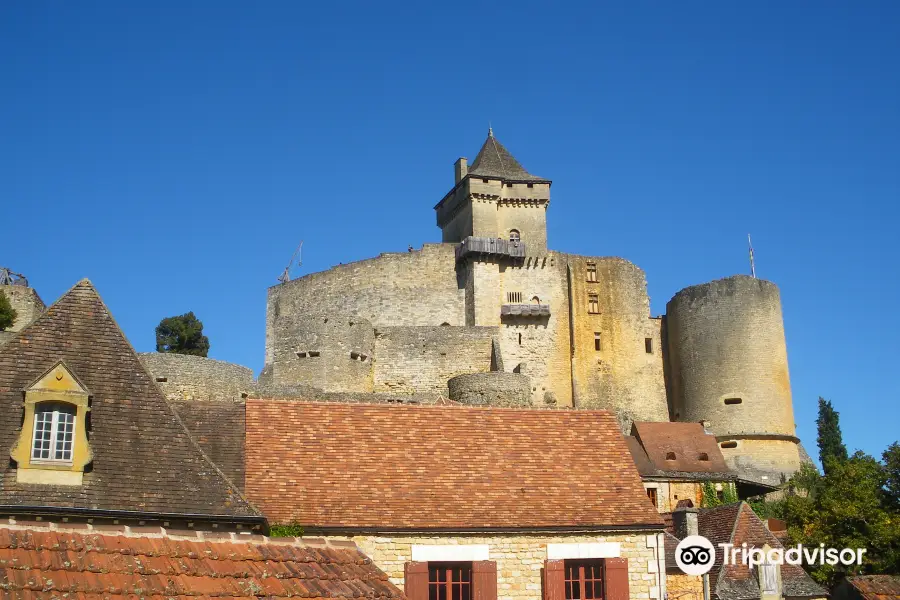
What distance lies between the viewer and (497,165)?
5503 cm

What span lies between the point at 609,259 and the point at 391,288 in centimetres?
1158

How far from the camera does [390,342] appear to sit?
4638cm

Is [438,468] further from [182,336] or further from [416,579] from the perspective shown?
[182,336]

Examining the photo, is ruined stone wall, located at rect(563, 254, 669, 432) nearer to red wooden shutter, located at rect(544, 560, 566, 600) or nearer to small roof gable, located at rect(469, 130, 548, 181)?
small roof gable, located at rect(469, 130, 548, 181)

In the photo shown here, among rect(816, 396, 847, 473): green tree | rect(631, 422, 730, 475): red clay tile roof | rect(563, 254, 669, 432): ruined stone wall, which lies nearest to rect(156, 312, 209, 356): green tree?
rect(563, 254, 669, 432): ruined stone wall

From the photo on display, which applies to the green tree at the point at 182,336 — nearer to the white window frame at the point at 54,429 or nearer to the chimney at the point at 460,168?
the chimney at the point at 460,168

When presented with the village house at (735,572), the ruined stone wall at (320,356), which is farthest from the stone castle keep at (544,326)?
the village house at (735,572)

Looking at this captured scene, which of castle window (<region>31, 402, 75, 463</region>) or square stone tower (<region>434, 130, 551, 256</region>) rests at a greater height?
square stone tower (<region>434, 130, 551, 256</region>)

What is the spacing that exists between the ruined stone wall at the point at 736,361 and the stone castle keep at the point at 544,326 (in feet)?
0.21

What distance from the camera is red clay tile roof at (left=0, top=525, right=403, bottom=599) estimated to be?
8859 mm

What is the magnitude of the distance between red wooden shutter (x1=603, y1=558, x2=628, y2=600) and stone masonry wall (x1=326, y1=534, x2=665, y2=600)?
0.18 meters

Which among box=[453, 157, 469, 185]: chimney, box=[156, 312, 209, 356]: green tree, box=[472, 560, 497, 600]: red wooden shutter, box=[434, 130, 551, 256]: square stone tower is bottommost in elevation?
box=[472, 560, 497, 600]: red wooden shutter

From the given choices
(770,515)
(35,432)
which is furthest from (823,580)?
(35,432)

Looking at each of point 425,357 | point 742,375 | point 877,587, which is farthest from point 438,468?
point 742,375
